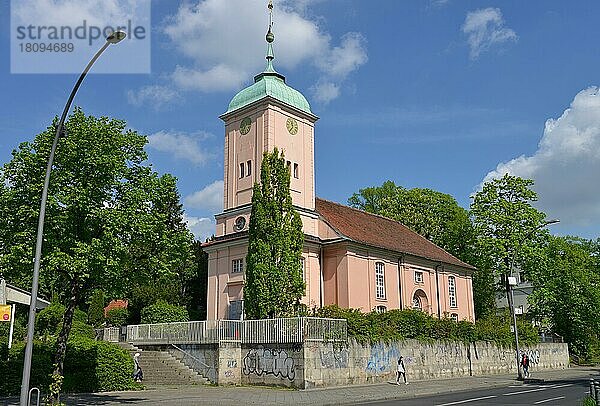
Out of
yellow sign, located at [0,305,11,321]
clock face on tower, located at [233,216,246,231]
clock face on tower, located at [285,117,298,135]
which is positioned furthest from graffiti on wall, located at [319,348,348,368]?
clock face on tower, located at [285,117,298,135]

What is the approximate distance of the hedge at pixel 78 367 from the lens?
75.9ft

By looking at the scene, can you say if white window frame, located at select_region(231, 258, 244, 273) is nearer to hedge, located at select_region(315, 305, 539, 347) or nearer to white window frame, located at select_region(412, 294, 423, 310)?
hedge, located at select_region(315, 305, 539, 347)

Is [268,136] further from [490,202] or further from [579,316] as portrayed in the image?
[579,316]

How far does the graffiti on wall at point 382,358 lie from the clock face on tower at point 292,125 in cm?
1723

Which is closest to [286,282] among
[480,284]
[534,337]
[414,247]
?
[414,247]

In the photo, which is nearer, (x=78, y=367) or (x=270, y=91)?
(x=78, y=367)

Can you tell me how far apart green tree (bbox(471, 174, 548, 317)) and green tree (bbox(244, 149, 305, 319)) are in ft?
74.8

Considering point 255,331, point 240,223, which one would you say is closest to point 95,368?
point 255,331

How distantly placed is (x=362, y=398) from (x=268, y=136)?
70.2ft

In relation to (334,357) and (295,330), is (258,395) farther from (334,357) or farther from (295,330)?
(334,357)

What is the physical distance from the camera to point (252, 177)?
1594 inches

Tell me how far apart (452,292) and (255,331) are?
1057 inches

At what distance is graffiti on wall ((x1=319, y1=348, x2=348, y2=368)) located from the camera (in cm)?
2706

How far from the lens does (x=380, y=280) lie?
42.2 m
